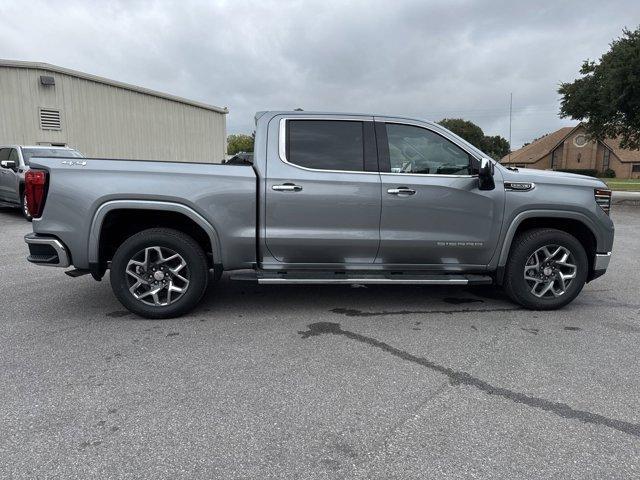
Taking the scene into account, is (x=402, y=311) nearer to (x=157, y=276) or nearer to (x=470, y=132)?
(x=157, y=276)

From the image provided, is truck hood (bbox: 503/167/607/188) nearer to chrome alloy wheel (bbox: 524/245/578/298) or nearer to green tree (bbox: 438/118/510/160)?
chrome alloy wheel (bbox: 524/245/578/298)

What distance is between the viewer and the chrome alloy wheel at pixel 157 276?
4.55 meters

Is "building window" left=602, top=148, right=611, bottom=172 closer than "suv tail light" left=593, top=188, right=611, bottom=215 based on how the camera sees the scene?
No

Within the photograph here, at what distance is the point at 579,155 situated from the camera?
232 ft

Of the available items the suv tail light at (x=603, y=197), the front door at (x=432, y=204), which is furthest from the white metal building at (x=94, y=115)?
the suv tail light at (x=603, y=197)

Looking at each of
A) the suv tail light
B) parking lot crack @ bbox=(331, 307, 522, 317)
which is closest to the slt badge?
parking lot crack @ bbox=(331, 307, 522, 317)

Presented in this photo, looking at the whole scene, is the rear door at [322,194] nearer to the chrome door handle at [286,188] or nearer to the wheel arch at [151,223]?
the chrome door handle at [286,188]

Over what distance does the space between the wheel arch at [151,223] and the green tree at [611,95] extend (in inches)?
769

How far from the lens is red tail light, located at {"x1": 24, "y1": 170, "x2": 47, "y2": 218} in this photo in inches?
170

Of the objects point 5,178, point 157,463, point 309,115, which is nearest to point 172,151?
point 5,178

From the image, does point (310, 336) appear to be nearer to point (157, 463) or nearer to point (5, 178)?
point (157, 463)

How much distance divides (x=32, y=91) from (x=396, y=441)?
21.7 metres

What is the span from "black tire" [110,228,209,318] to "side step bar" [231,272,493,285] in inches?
15.1

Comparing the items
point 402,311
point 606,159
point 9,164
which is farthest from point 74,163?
point 606,159
